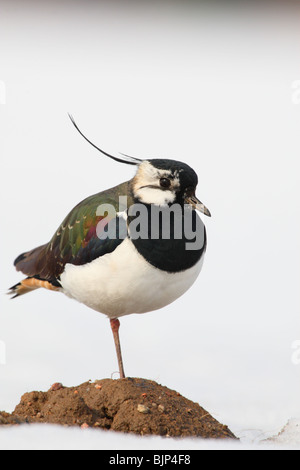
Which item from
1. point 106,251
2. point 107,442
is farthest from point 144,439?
point 106,251

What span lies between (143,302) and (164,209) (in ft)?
1.68

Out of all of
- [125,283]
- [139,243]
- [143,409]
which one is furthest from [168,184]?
[143,409]

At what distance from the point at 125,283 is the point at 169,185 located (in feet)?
1.85

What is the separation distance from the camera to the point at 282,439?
151 inches

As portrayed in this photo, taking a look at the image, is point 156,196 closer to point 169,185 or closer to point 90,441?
point 169,185

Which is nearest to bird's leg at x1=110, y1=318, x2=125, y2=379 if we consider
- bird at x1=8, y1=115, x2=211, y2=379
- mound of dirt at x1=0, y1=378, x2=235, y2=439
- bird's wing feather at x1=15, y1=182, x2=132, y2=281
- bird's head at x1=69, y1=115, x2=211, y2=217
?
bird at x1=8, y1=115, x2=211, y2=379

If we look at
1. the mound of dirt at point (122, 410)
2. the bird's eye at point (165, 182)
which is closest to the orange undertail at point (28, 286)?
the mound of dirt at point (122, 410)

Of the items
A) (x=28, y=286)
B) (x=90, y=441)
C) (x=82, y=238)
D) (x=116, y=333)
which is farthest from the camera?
(x=28, y=286)

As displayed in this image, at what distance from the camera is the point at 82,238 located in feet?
12.9

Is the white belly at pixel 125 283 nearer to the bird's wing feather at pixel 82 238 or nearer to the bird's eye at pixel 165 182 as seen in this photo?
the bird's wing feather at pixel 82 238

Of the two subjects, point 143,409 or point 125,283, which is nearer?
point 143,409

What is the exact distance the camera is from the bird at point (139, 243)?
3.70 meters

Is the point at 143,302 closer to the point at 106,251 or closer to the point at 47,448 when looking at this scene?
the point at 106,251

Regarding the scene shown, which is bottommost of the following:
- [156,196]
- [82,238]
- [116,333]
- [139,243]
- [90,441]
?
[90,441]
